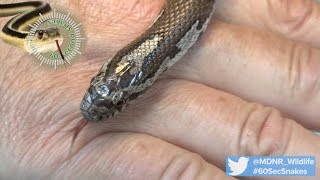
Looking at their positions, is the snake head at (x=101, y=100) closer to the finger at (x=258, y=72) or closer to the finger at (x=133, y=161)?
the finger at (x=133, y=161)

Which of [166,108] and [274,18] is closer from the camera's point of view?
[166,108]

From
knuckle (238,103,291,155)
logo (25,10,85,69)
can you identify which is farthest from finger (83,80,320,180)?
logo (25,10,85,69)

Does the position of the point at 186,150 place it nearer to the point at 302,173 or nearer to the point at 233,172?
the point at 233,172

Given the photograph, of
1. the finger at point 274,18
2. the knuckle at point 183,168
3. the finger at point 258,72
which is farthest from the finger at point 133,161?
the finger at point 274,18

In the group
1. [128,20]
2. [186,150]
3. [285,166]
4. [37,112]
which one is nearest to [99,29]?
[128,20]

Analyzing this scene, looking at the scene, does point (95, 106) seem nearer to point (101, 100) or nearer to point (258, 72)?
point (101, 100)

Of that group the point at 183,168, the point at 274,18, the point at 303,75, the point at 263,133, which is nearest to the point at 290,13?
the point at 274,18
